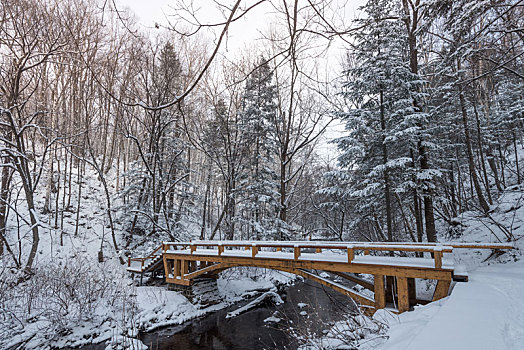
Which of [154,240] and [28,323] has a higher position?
[154,240]

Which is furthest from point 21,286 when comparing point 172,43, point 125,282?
point 172,43

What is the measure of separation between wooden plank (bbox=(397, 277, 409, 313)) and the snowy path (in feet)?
5.00

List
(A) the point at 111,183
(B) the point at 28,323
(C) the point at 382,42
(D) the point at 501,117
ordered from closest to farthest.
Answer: (B) the point at 28,323
(C) the point at 382,42
(D) the point at 501,117
(A) the point at 111,183

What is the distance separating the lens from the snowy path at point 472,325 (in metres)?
2.36

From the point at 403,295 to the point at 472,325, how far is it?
11.9 feet

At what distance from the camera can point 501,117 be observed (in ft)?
60.3

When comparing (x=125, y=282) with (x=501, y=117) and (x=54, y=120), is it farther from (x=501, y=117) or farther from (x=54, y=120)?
(x=501, y=117)

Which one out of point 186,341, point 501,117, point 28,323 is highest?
point 501,117

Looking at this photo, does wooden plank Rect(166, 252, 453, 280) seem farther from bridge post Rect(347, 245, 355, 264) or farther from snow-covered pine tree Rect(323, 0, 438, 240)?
snow-covered pine tree Rect(323, 0, 438, 240)

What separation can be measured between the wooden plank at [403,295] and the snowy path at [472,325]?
5.00ft

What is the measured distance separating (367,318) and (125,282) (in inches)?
441

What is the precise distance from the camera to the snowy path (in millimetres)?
2357

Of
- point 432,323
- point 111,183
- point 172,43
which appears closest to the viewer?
point 432,323

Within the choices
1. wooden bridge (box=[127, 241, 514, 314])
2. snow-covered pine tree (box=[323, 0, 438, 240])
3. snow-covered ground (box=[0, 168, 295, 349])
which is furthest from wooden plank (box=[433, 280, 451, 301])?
snow-covered ground (box=[0, 168, 295, 349])
